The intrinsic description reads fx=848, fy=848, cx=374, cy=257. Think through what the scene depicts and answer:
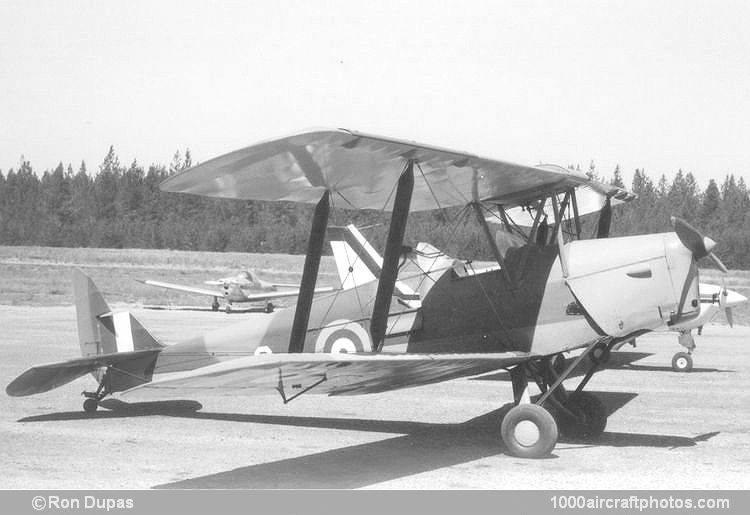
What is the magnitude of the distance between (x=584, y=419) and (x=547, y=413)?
4.72 feet

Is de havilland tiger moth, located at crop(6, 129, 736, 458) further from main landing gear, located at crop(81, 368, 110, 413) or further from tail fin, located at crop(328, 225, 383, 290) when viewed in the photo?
tail fin, located at crop(328, 225, 383, 290)

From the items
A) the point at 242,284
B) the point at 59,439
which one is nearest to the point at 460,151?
the point at 59,439

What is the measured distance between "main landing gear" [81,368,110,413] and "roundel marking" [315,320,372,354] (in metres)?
2.51

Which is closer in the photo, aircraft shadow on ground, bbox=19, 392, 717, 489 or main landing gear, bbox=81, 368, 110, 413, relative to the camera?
aircraft shadow on ground, bbox=19, 392, 717, 489

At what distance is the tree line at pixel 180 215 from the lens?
150ft

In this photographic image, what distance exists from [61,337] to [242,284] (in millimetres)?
14760

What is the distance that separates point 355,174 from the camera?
7492mm

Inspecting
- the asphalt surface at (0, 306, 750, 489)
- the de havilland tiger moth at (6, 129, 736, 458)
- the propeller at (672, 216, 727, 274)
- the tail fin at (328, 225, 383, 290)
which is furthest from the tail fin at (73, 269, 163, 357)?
the propeller at (672, 216, 727, 274)

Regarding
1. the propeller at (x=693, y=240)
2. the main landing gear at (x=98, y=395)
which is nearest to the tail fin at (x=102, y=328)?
the main landing gear at (x=98, y=395)

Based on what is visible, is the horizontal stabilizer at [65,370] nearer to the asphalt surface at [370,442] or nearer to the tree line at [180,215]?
the asphalt surface at [370,442]

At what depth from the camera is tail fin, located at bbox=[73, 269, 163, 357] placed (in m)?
9.46

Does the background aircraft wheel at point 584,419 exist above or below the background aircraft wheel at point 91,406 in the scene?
below

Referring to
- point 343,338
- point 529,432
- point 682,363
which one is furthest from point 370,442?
point 682,363

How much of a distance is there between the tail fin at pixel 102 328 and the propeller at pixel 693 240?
18.3 feet
